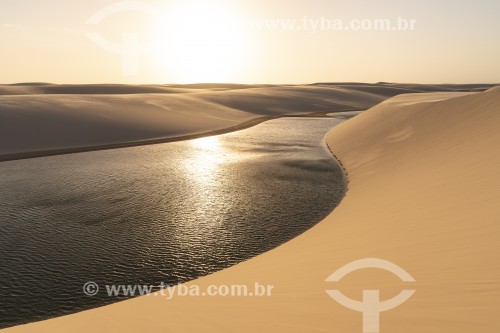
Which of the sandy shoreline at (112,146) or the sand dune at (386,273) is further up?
the sandy shoreline at (112,146)

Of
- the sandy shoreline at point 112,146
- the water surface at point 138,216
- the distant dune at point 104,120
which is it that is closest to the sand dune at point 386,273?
the water surface at point 138,216

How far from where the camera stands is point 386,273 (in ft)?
18.4

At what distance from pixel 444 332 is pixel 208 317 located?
9.89 feet

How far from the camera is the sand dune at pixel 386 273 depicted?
166 inches

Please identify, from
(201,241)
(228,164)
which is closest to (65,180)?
(228,164)

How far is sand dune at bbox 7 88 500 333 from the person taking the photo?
423 cm

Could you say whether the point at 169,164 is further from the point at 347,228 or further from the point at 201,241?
the point at 347,228

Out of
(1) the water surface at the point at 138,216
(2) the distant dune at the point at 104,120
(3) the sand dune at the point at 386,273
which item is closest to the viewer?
(3) the sand dune at the point at 386,273

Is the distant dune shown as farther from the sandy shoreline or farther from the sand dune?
the sand dune

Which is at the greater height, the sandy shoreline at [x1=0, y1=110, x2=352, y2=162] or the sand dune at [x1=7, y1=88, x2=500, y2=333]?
the sandy shoreline at [x1=0, y1=110, x2=352, y2=162]

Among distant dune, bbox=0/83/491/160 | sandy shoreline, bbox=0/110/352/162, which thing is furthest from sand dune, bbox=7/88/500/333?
distant dune, bbox=0/83/491/160

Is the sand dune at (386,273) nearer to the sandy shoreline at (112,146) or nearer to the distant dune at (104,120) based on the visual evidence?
the sandy shoreline at (112,146)

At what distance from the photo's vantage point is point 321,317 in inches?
177

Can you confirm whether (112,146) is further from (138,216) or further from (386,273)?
(386,273)
